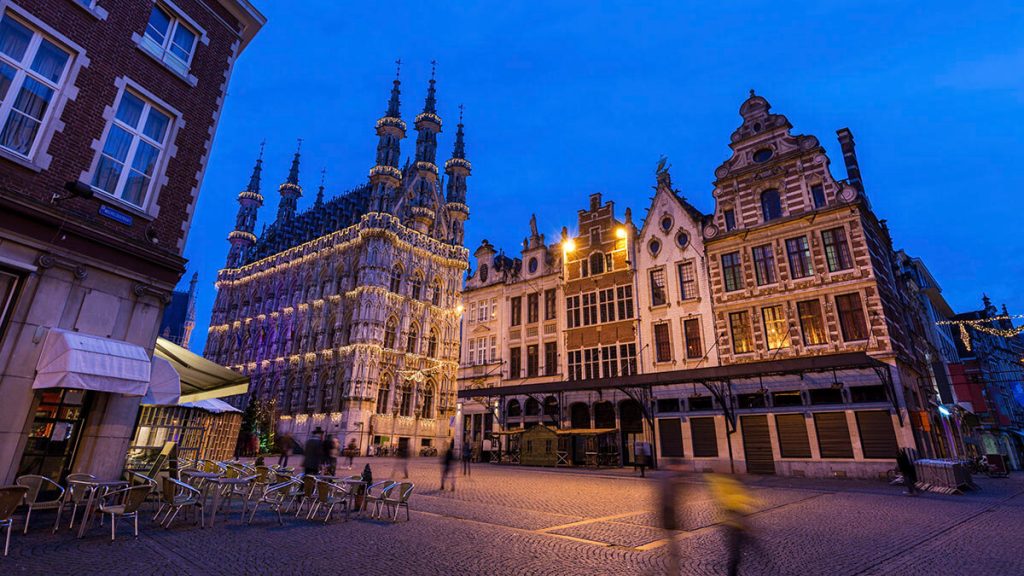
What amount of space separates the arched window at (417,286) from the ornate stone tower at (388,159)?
826 cm

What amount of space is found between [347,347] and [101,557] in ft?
136

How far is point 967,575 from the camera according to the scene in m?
6.29

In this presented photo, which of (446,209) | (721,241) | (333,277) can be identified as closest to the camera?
(721,241)

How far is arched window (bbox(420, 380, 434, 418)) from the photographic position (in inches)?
1941

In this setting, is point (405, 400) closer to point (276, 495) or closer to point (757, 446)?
point (757, 446)

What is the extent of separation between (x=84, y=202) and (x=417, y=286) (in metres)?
43.1

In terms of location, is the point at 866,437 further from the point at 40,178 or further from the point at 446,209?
the point at 446,209

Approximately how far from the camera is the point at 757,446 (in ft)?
74.7

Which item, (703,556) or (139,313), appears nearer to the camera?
(703,556)

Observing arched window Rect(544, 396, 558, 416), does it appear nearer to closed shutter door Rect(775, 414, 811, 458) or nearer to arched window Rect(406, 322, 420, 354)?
closed shutter door Rect(775, 414, 811, 458)

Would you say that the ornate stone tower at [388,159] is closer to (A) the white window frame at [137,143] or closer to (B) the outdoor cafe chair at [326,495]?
(A) the white window frame at [137,143]

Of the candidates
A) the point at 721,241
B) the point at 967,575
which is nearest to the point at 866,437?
the point at 721,241

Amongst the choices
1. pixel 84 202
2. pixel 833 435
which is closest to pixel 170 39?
pixel 84 202

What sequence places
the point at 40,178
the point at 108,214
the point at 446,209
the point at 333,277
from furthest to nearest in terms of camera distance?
1. the point at 446,209
2. the point at 333,277
3. the point at 108,214
4. the point at 40,178
